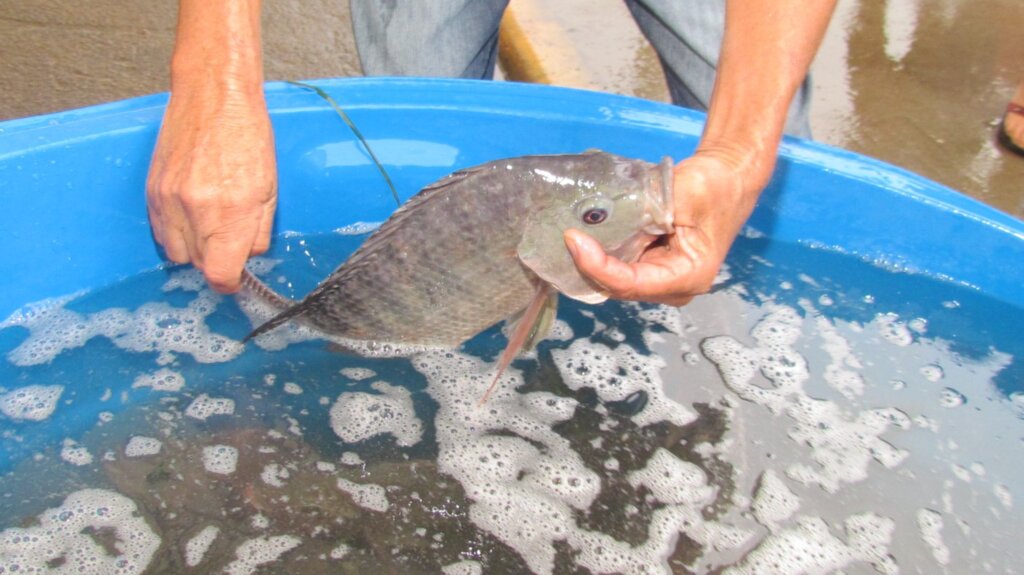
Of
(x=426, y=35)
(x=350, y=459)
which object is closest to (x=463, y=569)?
(x=350, y=459)

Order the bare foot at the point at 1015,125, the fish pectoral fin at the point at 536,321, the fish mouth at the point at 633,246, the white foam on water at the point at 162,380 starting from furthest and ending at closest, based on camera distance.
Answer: the bare foot at the point at 1015,125
the white foam on water at the point at 162,380
the fish pectoral fin at the point at 536,321
the fish mouth at the point at 633,246

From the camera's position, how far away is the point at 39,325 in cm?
245

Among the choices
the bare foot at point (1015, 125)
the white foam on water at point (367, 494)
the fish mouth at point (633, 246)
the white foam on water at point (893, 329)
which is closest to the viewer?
the fish mouth at point (633, 246)

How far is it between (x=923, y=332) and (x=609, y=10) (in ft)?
7.77

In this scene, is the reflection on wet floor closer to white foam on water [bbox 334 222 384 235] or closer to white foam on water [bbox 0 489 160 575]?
white foam on water [bbox 334 222 384 235]

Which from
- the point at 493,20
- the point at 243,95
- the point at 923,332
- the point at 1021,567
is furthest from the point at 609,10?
the point at 1021,567

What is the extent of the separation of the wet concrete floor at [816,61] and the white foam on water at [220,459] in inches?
75.8

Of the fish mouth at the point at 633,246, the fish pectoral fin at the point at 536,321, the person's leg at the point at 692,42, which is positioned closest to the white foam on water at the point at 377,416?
the fish pectoral fin at the point at 536,321

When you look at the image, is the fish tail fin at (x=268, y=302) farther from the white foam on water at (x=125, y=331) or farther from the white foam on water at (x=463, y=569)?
the white foam on water at (x=463, y=569)

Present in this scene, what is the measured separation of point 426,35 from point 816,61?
6.44 ft

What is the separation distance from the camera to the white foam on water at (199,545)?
6.40 feet

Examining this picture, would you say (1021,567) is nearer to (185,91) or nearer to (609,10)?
(185,91)

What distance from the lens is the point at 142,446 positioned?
7.18ft

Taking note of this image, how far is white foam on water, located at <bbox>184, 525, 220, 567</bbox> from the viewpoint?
1.95m
